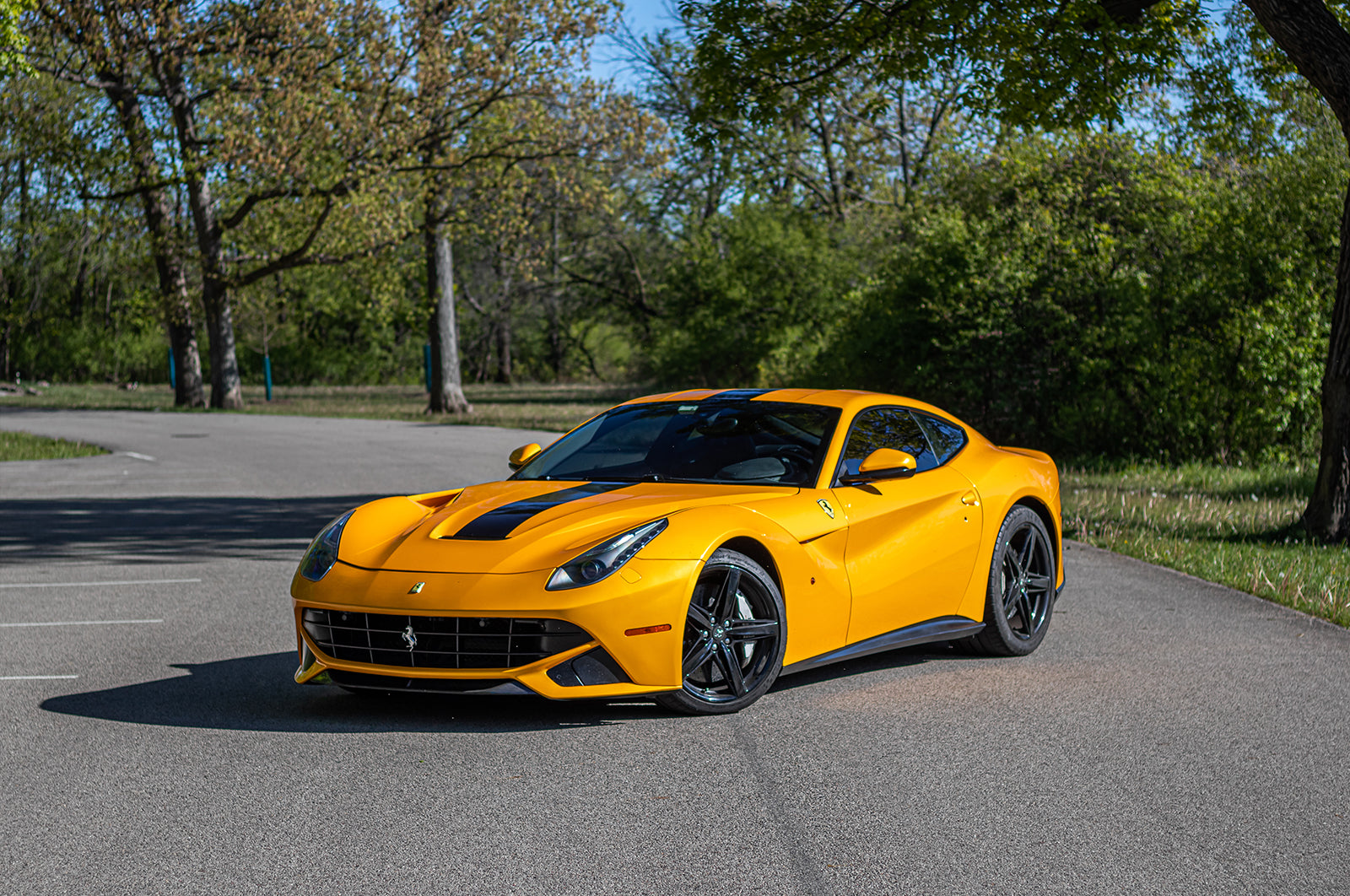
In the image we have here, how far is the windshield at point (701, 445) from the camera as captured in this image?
633 cm

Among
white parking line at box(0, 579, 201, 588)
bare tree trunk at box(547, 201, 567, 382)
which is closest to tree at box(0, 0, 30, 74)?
white parking line at box(0, 579, 201, 588)

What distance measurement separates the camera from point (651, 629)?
5.28m

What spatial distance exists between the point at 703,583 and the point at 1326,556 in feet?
21.1

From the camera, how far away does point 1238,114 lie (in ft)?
52.0

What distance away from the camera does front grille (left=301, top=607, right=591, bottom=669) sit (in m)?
5.21

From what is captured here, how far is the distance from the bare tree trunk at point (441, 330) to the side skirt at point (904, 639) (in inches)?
1189

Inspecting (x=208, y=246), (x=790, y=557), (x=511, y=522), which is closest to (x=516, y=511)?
(x=511, y=522)

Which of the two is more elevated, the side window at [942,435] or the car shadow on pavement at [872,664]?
the side window at [942,435]

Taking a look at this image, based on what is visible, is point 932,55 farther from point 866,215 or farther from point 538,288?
point 538,288

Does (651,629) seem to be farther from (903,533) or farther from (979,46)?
(979,46)

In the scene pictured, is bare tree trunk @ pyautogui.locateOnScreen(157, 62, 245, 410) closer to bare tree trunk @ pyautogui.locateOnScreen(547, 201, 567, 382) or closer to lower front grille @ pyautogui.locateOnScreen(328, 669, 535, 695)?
bare tree trunk @ pyautogui.locateOnScreen(547, 201, 567, 382)

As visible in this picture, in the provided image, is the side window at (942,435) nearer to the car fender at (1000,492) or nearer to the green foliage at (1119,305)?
the car fender at (1000,492)

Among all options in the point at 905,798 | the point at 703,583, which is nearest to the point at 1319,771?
the point at 905,798

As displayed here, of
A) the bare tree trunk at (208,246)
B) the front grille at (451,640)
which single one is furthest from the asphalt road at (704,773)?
the bare tree trunk at (208,246)
